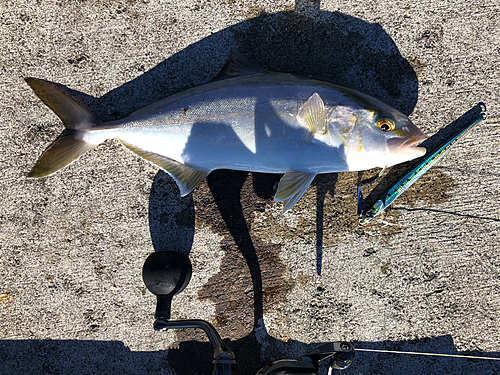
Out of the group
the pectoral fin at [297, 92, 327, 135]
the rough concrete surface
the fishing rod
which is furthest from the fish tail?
the pectoral fin at [297, 92, 327, 135]

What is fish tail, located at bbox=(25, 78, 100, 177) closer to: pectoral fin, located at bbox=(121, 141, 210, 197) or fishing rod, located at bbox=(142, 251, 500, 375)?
pectoral fin, located at bbox=(121, 141, 210, 197)

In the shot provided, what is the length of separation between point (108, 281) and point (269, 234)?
1.25 m

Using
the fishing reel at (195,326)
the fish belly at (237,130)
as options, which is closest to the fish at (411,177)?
the fish belly at (237,130)

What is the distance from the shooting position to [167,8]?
2.40m

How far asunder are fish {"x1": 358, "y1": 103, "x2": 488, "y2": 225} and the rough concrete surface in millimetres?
100

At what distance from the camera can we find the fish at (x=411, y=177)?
2205mm

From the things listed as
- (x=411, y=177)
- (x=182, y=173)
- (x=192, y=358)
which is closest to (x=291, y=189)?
(x=182, y=173)

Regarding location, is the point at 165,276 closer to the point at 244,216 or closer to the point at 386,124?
the point at 244,216

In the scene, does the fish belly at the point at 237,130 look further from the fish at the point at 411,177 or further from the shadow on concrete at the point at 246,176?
the fish at the point at 411,177

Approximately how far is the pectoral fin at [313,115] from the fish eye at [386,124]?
13.3 inches

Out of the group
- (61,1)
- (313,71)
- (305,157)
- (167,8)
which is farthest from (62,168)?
(313,71)

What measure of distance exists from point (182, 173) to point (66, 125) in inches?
35.1

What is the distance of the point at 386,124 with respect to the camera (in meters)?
1.95

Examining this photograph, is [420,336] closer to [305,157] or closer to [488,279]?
[488,279]
